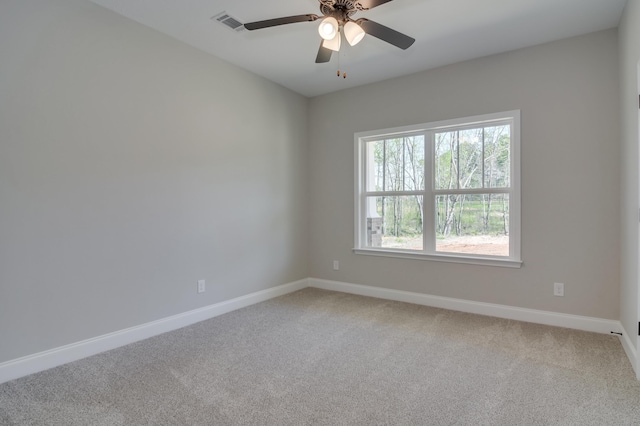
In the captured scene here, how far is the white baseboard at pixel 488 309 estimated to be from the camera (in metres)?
3.01

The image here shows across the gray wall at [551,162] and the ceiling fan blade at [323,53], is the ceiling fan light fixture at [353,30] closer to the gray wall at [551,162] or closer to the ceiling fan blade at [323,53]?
the ceiling fan blade at [323,53]

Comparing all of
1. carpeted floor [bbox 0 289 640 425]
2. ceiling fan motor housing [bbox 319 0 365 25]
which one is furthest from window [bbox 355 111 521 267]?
ceiling fan motor housing [bbox 319 0 365 25]

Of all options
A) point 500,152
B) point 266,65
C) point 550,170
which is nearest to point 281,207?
point 266,65

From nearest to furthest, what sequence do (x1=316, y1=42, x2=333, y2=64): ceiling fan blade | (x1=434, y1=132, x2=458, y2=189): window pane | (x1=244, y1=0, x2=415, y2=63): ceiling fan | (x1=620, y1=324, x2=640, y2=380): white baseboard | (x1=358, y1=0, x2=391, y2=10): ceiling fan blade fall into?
1. (x1=358, y1=0, x2=391, y2=10): ceiling fan blade
2. (x1=244, y1=0, x2=415, y2=63): ceiling fan
3. (x1=620, y1=324, x2=640, y2=380): white baseboard
4. (x1=316, y1=42, x2=333, y2=64): ceiling fan blade
5. (x1=434, y1=132, x2=458, y2=189): window pane

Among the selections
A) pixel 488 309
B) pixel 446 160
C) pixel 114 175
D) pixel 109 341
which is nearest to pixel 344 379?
pixel 109 341

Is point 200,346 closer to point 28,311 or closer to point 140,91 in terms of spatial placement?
point 28,311

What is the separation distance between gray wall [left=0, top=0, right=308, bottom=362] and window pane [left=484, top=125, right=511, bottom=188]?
2.51 m

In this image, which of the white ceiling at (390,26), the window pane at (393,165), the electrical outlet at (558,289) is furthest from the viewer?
the window pane at (393,165)

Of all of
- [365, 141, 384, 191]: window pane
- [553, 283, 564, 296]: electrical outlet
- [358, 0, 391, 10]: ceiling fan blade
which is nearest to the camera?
[358, 0, 391, 10]: ceiling fan blade

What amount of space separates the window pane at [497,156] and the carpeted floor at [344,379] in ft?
4.62

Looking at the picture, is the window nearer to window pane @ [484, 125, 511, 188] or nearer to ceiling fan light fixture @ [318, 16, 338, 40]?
window pane @ [484, 125, 511, 188]

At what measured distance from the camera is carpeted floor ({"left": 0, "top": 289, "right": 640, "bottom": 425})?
1821 millimetres

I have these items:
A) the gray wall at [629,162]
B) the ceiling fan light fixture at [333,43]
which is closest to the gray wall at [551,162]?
the gray wall at [629,162]

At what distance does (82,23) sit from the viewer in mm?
2545
